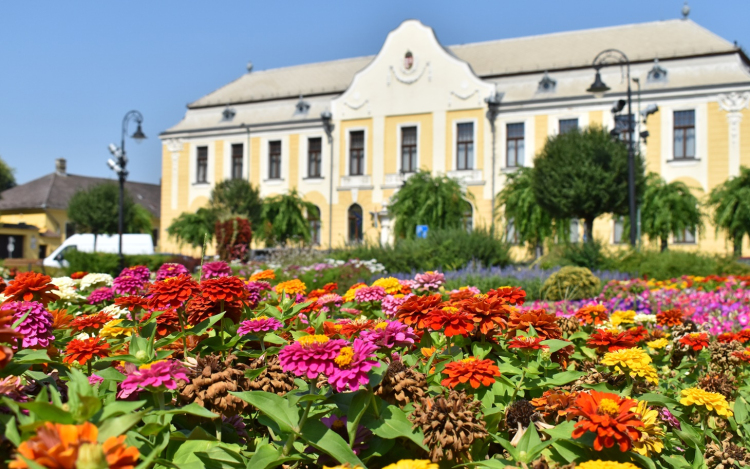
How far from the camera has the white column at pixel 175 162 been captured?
33781mm

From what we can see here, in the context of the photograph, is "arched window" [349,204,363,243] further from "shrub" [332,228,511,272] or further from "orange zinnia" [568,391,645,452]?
"orange zinnia" [568,391,645,452]

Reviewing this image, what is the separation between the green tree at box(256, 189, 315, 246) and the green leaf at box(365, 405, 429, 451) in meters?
25.9

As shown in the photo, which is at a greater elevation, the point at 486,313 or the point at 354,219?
the point at 354,219

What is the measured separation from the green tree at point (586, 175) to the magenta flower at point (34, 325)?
Result: 659 inches

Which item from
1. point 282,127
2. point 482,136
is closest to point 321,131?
point 282,127

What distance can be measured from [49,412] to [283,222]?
87.9ft

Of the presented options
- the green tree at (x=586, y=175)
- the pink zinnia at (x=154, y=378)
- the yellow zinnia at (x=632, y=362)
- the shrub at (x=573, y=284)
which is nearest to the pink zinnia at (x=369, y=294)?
the yellow zinnia at (x=632, y=362)

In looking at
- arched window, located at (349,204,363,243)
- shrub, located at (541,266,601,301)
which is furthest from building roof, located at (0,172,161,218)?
shrub, located at (541,266,601,301)

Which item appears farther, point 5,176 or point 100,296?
point 5,176

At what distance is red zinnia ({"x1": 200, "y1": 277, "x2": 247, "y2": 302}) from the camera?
2283mm

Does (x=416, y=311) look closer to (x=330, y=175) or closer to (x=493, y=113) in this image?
(x=493, y=113)

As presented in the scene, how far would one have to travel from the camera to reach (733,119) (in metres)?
23.9

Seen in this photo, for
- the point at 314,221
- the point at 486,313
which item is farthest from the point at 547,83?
the point at 486,313

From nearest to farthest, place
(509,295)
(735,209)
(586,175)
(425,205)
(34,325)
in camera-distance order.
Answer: (34,325), (509,295), (586,175), (735,209), (425,205)
